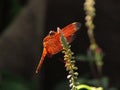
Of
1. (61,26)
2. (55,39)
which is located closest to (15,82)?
(61,26)

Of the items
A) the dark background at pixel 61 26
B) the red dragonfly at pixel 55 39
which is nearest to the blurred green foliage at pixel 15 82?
the dark background at pixel 61 26

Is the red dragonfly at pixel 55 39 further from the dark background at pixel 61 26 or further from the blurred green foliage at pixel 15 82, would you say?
the dark background at pixel 61 26

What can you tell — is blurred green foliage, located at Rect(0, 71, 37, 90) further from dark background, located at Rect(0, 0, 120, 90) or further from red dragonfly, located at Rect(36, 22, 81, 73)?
red dragonfly, located at Rect(36, 22, 81, 73)

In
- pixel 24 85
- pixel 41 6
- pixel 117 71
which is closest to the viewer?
pixel 24 85

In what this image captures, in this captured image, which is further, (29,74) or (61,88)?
(29,74)

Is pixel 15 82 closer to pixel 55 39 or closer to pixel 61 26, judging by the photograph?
pixel 61 26

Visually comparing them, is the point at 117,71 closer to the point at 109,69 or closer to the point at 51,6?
the point at 109,69

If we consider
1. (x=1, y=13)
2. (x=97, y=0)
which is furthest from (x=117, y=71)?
(x=1, y=13)

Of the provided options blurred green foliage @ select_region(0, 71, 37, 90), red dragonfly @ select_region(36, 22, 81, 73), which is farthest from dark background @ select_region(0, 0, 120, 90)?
red dragonfly @ select_region(36, 22, 81, 73)
